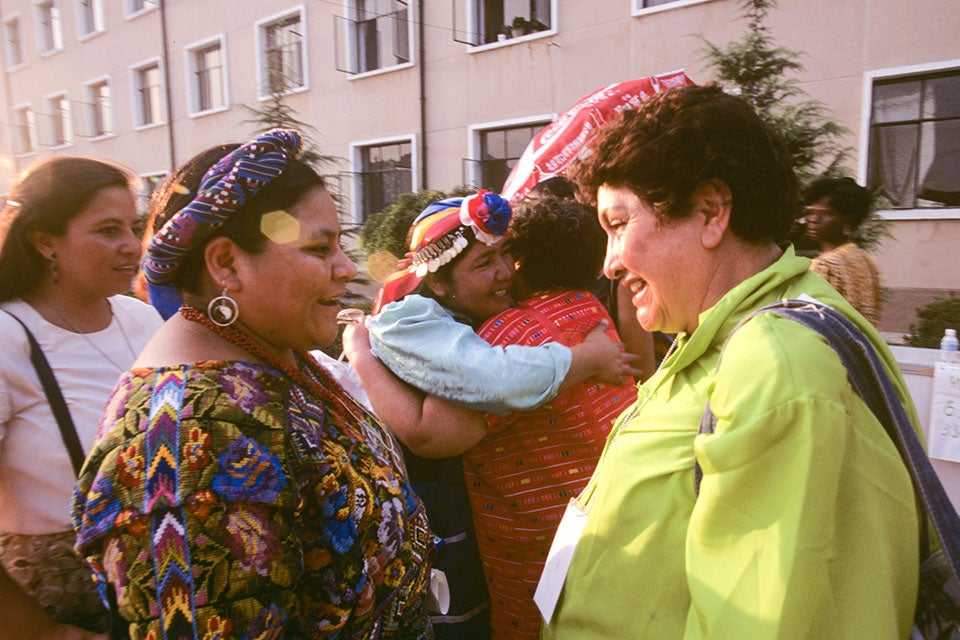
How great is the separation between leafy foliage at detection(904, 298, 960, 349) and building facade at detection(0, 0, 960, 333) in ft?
6.06

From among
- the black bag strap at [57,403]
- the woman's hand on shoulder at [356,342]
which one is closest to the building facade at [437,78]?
the black bag strap at [57,403]

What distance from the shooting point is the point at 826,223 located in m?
4.52

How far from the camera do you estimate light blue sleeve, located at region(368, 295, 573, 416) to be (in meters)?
1.58

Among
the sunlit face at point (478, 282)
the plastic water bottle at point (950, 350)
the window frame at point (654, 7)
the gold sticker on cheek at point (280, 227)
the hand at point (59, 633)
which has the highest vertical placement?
the window frame at point (654, 7)

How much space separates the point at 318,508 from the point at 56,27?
96.8ft

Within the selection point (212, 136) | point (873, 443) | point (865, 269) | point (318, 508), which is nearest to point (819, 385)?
point (873, 443)

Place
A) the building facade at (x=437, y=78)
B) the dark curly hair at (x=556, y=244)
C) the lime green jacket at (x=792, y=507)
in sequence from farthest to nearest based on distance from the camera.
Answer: the building facade at (x=437, y=78) → the dark curly hair at (x=556, y=244) → the lime green jacket at (x=792, y=507)

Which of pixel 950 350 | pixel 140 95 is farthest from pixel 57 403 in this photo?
pixel 140 95

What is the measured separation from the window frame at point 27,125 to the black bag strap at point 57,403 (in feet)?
98.2

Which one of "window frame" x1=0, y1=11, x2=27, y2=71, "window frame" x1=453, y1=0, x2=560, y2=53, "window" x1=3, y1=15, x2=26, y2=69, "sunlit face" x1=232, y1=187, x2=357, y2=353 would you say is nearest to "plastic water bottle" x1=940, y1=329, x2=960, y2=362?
"sunlit face" x1=232, y1=187, x2=357, y2=353

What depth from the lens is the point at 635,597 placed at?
47.4 inches

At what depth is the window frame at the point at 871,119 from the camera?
861cm

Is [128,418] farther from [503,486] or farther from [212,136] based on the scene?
[212,136]

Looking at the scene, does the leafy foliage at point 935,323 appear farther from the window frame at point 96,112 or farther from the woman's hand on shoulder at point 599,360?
the window frame at point 96,112
